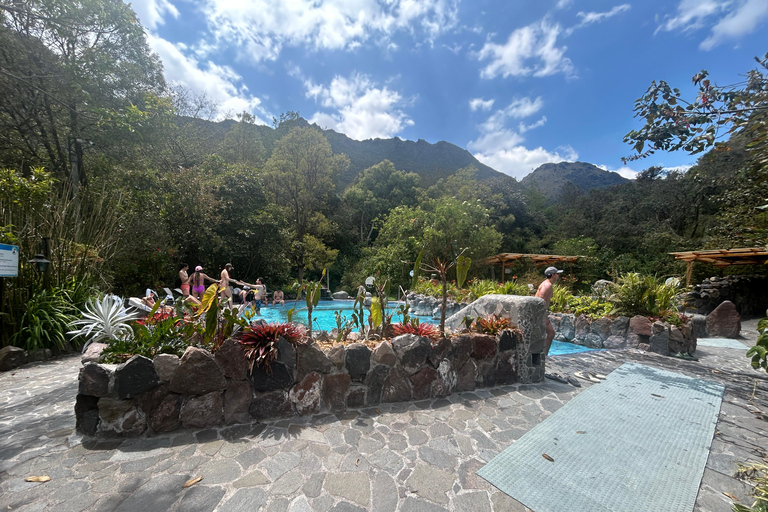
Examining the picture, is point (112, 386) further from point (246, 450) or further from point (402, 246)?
point (402, 246)

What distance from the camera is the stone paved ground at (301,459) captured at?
187cm

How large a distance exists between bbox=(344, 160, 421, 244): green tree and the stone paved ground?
65.6 ft

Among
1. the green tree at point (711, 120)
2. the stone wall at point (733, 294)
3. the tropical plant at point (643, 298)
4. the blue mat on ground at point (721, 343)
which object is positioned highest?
the green tree at point (711, 120)

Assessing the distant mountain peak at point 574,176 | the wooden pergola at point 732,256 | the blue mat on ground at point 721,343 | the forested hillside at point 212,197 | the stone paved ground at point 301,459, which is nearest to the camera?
the stone paved ground at point 301,459

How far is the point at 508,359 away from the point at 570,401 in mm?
788

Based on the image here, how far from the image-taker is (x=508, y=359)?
3939 millimetres

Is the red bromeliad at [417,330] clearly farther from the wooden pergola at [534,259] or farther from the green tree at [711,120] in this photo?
the wooden pergola at [534,259]

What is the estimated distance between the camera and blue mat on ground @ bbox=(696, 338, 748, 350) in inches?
258

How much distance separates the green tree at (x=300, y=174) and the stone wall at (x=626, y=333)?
14.5 metres

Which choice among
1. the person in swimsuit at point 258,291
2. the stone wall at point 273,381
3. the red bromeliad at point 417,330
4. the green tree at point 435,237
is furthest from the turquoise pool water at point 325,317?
the stone wall at point 273,381

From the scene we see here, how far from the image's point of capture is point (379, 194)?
24.5 metres

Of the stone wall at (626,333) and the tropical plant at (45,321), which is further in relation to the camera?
the stone wall at (626,333)

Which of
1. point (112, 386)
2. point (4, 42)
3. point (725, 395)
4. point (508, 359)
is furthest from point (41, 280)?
point (725, 395)

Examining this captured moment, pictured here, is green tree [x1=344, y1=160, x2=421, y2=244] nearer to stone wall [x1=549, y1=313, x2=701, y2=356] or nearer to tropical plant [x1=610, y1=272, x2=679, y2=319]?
stone wall [x1=549, y1=313, x2=701, y2=356]
